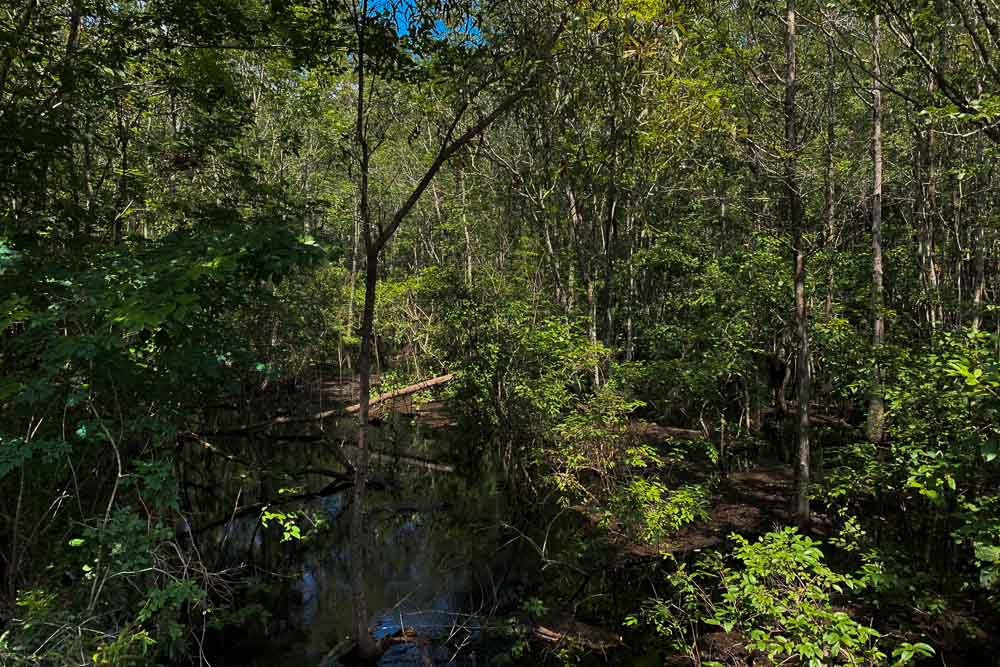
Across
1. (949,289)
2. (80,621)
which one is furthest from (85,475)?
(949,289)

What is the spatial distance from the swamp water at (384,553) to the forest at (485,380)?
9 cm

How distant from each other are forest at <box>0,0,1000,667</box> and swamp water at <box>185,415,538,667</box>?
93 millimetres

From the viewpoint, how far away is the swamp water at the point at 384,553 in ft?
26.6

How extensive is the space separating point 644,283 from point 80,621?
22253mm

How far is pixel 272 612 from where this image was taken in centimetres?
912

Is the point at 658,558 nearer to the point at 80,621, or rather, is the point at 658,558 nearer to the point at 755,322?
the point at 755,322

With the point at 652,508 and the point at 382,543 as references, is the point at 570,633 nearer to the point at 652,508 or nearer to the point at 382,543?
the point at 652,508

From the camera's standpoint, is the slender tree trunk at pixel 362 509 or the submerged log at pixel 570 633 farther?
the submerged log at pixel 570 633

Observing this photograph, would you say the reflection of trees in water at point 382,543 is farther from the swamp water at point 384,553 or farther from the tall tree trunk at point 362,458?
the tall tree trunk at point 362,458

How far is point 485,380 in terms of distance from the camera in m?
13.5

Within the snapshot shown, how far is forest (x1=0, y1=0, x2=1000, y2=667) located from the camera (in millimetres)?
5609

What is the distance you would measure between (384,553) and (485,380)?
446 centimetres

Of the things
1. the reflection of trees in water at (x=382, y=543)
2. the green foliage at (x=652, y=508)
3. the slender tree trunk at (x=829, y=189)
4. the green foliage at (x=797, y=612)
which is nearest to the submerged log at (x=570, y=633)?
the reflection of trees in water at (x=382, y=543)

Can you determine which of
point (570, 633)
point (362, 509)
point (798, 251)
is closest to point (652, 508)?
point (570, 633)
